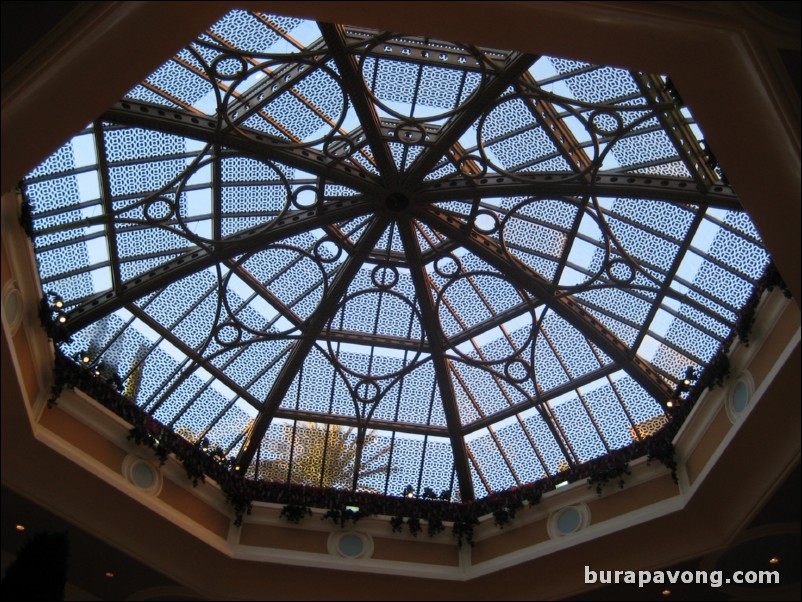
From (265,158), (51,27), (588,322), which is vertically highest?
(265,158)

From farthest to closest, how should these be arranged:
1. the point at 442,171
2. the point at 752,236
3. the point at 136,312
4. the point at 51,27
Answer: the point at 136,312 → the point at 442,171 → the point at 752,236 → the point at 51,27

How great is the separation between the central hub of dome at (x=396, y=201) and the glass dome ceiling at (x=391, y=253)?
0.25ft

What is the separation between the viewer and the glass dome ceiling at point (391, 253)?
46.1 feet

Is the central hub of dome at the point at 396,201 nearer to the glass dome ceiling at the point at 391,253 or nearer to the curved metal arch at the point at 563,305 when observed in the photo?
the glass dome ceiling at the point at 391,253

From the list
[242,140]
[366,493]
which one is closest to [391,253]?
[242,140]

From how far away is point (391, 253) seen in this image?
56.0ft

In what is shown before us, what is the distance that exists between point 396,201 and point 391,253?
1.83 meters

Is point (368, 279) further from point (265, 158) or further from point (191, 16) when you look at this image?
point (191, 16)

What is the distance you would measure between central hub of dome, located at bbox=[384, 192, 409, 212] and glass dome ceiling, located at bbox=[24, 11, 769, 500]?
7 centimetres

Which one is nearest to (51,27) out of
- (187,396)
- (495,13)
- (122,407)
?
(495,13)

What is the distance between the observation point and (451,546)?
18453mm

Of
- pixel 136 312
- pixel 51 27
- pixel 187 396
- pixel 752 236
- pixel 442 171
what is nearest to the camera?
pixel 51 27

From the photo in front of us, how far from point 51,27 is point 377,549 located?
13725 millimetres

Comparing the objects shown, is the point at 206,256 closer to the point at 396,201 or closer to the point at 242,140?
the point at 242,140
